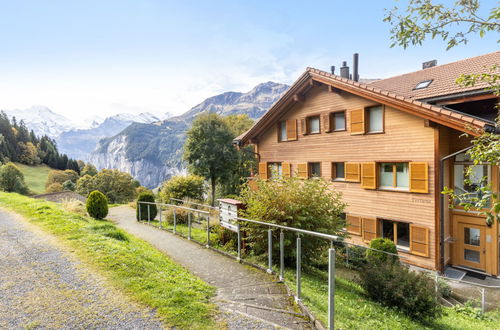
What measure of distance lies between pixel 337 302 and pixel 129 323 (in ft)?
11.0

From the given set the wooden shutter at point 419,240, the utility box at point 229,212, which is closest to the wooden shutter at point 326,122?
the wooden shutter at point 419,240

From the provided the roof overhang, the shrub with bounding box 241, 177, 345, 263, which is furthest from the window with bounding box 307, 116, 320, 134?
the shrub with bounding box 241, 177, 345, 263

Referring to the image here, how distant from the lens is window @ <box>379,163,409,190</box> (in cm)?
1207

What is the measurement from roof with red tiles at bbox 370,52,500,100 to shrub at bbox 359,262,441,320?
28.9 ft

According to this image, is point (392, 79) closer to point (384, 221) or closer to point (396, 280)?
point (384, 221)

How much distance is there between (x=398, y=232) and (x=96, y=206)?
14.5 m

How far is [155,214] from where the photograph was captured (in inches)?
608

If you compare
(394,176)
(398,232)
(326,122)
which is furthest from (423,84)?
(398,232)

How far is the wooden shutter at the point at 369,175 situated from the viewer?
41.9ft

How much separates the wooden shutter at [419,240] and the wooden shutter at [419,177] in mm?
1574

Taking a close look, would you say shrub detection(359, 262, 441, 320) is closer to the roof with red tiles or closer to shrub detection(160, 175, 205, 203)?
the roof with red tiles

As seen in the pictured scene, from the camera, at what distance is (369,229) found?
13.1 metres

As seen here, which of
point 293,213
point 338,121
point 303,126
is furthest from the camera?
point 303,126

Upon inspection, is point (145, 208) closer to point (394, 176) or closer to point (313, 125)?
point (313, 125)
